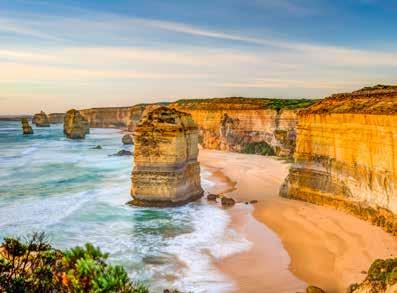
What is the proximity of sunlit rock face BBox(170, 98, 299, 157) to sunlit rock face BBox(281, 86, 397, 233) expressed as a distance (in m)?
26.6

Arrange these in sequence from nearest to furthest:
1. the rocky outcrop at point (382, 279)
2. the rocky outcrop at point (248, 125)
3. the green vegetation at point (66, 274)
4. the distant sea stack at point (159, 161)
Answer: the green vegetation at point (66, 274), the rocky outcrop at point (382, 279), the distant sea stack at point (159, 161), the rocky outcrop at point (248, 125)

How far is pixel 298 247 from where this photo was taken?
65.1ft

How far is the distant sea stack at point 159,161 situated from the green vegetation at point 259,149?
32.1 m

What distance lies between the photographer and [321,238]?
20.9 meters

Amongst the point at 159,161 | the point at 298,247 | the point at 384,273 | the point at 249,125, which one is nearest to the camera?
the point at 384,273

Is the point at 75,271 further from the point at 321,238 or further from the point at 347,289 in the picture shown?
→ the point at 321,238

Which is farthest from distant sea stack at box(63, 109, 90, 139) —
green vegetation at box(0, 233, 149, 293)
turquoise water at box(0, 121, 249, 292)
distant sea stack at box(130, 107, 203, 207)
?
green vegetation at box(0, 233, 149, 293)

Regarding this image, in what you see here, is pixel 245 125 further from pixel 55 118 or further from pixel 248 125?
pixel 55 118

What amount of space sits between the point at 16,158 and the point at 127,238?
42.0m

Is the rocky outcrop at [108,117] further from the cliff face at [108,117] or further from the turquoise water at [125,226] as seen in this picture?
the turquoise water at [125,226]

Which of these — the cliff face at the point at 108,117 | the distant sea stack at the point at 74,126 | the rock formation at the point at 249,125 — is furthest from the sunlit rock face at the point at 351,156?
the cliff face at the point at 108,117

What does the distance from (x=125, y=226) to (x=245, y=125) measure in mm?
41236

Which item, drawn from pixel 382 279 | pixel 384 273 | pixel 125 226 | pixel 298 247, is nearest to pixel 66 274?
pixel 382 279

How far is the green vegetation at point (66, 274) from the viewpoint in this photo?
667cm
